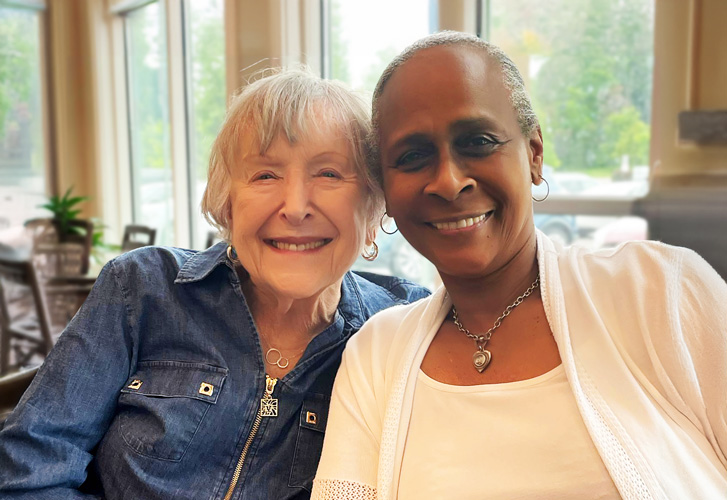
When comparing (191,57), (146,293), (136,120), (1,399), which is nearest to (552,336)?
(146,293)

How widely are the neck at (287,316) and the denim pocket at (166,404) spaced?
146 millimetres

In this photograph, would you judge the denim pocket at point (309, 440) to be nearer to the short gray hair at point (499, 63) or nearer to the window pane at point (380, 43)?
the short gray hair at point (499, 63)

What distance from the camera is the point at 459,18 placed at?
110 inches

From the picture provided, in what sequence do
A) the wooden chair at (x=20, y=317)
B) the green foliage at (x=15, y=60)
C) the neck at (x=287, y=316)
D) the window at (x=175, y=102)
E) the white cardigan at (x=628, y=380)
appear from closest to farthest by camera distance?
the white cardigan at (x=628, y=380) → the neck at (x=287, y=316) → the wooden chair at (x=20, y=317) → the window at (x=175, y=102) → the green foliage at (x=15, y=60)

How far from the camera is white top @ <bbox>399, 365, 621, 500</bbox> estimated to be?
917 mm

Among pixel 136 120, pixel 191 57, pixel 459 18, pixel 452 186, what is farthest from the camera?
pixel 136 120

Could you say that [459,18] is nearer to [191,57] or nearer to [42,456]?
[42,456]

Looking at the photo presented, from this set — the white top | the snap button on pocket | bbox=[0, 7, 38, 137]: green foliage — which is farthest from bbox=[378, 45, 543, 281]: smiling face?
bbox=[0, 7, 38, 137]: green foliage

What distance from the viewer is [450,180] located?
1.02 m

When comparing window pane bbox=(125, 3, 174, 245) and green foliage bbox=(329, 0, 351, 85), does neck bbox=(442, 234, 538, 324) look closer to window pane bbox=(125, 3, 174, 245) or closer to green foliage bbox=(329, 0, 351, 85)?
green foliage bbox=(329, 0, 351, 85)

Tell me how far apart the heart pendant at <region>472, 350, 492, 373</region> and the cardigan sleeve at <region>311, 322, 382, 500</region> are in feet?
0.64

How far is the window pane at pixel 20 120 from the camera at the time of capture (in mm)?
6180

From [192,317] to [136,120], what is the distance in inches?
214

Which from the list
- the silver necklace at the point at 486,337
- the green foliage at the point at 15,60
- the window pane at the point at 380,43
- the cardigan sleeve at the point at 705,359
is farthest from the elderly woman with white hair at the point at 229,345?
the green foliage at the point at 15,60
